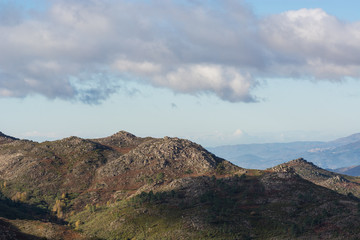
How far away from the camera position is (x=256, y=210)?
520ft

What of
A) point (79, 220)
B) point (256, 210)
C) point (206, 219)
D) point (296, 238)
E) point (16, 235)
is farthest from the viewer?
point (79, 220)

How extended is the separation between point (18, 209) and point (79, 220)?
37051 mm

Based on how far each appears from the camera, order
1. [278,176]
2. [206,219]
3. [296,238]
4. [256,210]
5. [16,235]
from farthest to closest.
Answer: [278,176] < [256,210] < [206,219] < [296,238] < [16,235]

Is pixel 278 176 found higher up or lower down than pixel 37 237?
higher up

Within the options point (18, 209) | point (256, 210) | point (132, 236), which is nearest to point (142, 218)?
point (132, 236)

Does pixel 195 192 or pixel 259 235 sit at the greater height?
pixel 195 192

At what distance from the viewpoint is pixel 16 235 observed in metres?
118

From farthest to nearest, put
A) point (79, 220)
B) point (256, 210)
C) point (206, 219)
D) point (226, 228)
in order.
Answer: point (79, 220) → point (256, 210) → point (206, 219) → point (226, 228)

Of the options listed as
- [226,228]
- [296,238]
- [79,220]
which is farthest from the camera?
[79,220]

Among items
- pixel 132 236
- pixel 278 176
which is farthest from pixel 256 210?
pixel 132 236

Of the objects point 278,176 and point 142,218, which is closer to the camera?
point 142,218

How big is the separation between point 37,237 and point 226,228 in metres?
64.6

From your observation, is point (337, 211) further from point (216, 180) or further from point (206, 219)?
point (216, 180)

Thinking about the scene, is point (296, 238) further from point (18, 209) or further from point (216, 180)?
point (18, 209)
